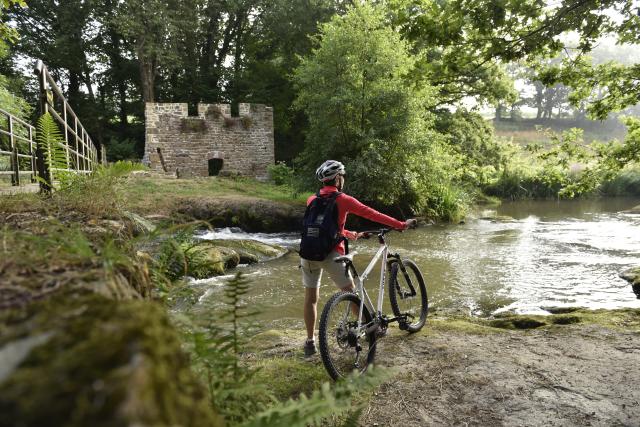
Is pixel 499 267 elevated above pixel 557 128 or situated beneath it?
situated beneath

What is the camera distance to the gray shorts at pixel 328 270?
4.05m

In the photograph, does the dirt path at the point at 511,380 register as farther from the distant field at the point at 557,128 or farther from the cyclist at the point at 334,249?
the distant field at the point at 557,128

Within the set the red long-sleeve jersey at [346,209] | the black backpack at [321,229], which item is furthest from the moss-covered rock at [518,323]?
the black backpack at [321,229]

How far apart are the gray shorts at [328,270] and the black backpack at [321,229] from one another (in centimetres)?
10

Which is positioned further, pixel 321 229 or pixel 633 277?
pixel 633 277

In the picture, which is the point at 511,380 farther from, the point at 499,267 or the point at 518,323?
the point at 499,267

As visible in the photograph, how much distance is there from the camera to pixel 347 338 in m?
3.79

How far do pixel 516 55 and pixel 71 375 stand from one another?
548cm

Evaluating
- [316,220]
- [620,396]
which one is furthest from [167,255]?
[620,396]

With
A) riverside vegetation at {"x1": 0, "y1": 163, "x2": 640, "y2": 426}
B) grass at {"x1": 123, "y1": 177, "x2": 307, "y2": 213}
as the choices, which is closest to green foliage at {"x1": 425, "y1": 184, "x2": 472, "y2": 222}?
grass at {"x1": 123, "y1": 177, "x2": 307, "y2": 213}

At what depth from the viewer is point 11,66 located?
79.4 feet

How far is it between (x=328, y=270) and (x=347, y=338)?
66 centimetres

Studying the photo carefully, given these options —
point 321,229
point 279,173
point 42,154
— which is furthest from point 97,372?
point 279,173

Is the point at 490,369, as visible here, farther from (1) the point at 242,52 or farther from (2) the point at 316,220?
(1) the point at 242,52
